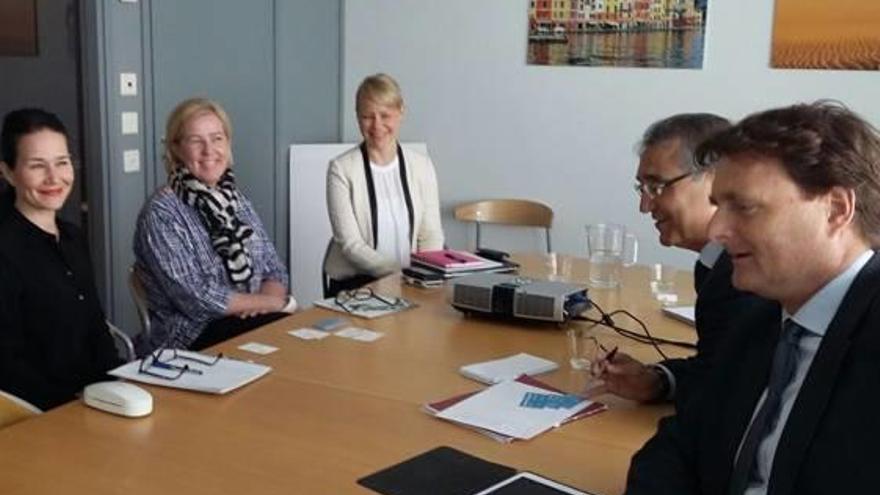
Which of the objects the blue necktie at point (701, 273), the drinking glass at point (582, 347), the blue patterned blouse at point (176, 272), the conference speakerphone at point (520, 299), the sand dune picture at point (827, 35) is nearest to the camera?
the blue necktie at point (701, 273)

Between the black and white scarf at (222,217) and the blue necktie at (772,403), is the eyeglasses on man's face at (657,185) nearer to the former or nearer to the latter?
the blue necktie at (772,403)

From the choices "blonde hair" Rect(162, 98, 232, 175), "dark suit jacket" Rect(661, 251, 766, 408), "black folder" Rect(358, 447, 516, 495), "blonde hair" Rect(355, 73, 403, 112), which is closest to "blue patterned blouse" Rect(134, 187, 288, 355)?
"blonde hair" Rect(162, 98, 232, 175)

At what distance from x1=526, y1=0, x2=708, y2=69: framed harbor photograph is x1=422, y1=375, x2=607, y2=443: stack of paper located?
2929mm

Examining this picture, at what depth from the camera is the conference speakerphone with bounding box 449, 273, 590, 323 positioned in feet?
8.27

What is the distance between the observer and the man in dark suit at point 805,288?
48.9 inches

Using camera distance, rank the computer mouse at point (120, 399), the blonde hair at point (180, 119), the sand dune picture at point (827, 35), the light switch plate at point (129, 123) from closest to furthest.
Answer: the computer mouse at point (120, 399), the blonde hair at point (180, 119), the light switch plate at point (129, 123), the sand dune picture at point (827, 35)

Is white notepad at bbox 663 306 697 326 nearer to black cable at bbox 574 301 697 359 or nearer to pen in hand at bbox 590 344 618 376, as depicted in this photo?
black cable at bbox 574 301 697 359

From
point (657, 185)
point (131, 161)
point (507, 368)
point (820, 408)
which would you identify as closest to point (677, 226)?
point (657, 185)

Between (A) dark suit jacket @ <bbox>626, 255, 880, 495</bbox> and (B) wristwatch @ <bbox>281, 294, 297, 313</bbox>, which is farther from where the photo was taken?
(B) wristwatch @ <bbox>281, 294, 297, 313</bbox>

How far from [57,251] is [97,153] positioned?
1.34 meters

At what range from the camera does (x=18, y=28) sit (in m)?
3.93

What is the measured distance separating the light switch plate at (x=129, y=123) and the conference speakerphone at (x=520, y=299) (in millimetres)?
1885

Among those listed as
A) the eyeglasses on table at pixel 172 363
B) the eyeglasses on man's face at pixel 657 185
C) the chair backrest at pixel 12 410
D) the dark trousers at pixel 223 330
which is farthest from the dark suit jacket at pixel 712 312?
the dark trousers at pixel 223 330

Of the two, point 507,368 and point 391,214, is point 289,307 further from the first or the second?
point 507,368
